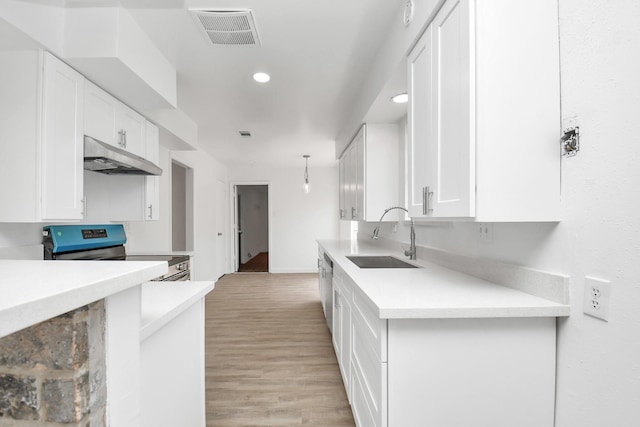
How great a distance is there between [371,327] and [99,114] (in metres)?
2.23

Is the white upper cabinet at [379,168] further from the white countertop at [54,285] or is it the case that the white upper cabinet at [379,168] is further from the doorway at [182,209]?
the doorway at [182,209]

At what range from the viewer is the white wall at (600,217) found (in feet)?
2.94

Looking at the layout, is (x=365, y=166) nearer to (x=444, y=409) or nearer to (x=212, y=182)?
(x=444, y=409)

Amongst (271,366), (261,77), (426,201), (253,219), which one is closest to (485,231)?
(426,201)

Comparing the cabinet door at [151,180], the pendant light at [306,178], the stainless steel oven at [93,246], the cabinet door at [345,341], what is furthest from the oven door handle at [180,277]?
the pendant light at [306,178]

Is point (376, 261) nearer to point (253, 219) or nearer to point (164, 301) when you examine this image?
point (164, 301)

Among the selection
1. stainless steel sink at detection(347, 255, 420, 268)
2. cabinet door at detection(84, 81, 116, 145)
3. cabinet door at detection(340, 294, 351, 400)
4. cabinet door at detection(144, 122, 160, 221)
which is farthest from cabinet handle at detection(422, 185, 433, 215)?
cabinet door at detection(144, 122, 160, 221)

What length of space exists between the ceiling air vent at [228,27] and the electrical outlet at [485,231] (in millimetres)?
1738

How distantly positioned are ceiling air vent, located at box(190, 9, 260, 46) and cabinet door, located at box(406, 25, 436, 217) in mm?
1005

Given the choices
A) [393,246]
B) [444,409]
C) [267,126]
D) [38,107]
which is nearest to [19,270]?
[444,409]

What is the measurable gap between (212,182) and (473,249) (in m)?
5.19

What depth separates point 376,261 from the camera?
8.57 ft

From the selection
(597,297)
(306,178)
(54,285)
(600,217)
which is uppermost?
(306,178)

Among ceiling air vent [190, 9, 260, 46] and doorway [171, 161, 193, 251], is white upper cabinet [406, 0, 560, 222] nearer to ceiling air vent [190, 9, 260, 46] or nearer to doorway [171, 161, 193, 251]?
ceiling air vent [190, 9, 260, 46]
